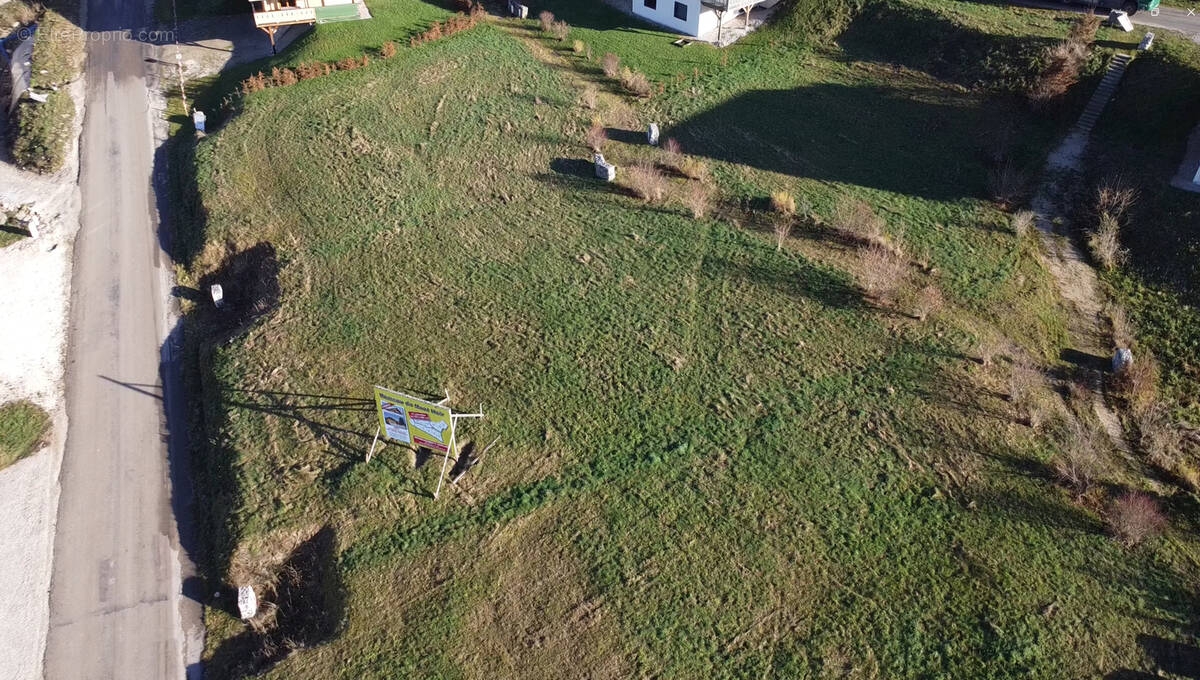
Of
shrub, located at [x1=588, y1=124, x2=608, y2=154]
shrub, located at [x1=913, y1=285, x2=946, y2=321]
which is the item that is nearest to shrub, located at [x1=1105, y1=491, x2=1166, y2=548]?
shrub, located at [x1=913, y1=285, x2=946, y2=321]

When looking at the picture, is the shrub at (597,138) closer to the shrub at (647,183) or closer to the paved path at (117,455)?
the shrub at (647,183)

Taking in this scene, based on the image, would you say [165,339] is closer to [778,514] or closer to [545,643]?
[545,643]

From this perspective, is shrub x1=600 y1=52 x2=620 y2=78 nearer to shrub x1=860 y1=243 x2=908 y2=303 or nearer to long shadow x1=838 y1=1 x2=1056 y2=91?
long shadow x1=838 y1=1 x2=1056 y2=91

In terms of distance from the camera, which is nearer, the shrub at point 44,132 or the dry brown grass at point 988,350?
the dry brown grass at point 988,350

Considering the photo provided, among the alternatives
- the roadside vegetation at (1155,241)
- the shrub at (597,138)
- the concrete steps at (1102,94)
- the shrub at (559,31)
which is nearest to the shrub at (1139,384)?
the roadside vegetation at (1155,241)

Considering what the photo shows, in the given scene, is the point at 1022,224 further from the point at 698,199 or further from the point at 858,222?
the point at 698,199

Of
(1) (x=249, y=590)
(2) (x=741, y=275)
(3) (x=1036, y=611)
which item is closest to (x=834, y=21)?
(2) (x=741, y=275)
